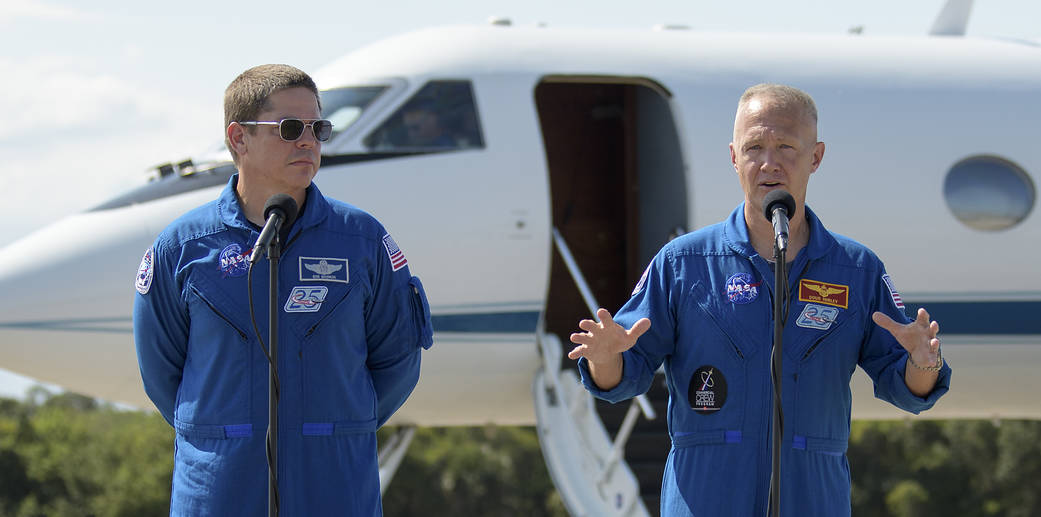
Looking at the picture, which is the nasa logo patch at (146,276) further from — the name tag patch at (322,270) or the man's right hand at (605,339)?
the man's right hand at (605,339)

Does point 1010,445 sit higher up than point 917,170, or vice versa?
point 917,170

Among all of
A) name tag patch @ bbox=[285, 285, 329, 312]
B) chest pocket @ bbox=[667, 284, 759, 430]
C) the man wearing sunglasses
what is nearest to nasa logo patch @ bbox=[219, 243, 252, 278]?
the man wearing sunglasses

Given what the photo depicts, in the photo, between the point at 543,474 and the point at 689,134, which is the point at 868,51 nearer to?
the point at 689,134

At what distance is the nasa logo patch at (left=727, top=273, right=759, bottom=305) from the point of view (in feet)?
12.0

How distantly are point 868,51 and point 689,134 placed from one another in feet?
4.75

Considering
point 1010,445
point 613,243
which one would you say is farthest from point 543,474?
point 613,243

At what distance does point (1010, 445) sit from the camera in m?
41.4

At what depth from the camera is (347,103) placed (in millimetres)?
8344

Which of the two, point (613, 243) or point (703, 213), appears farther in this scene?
point (613, 243)

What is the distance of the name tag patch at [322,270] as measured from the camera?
3640 mm

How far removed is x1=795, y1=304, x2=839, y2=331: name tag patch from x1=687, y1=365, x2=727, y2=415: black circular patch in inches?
10.4

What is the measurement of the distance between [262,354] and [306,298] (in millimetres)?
190

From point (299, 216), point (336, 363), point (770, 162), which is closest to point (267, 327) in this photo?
point (336, 363)

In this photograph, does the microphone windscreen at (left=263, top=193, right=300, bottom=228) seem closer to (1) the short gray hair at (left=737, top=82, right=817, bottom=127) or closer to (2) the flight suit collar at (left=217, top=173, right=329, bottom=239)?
(2) the flight suit collar at (left=217, top=173, right=329, bottom=239)
